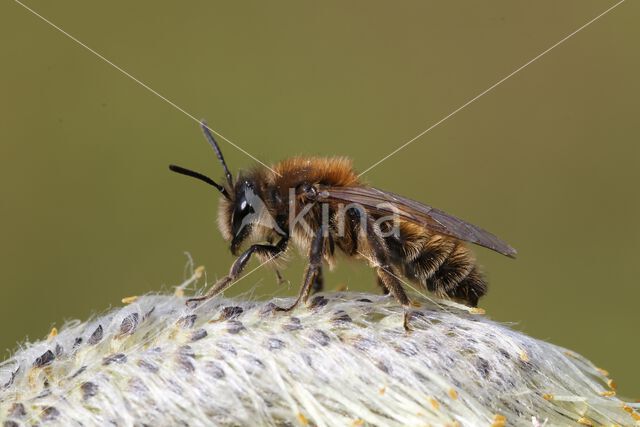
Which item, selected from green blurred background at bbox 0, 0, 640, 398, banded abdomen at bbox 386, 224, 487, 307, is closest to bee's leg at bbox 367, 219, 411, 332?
banded abdomen at bbox 386, 224, 487, 307

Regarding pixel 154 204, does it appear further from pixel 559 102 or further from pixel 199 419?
pixel 199 419

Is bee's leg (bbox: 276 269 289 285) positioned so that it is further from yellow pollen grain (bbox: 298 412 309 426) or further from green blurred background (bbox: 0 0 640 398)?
green blurred background (bbox: 0 0 640 398)

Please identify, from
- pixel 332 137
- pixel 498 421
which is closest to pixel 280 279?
pixel 498 421

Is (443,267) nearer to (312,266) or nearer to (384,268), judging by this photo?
(384,268)

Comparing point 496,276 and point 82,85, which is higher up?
point 82,85

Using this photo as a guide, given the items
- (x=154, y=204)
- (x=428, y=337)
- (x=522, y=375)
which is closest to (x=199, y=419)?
(x=428, y=337)

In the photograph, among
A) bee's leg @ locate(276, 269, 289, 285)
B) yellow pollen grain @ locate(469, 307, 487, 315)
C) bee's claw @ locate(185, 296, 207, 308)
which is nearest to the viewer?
bee's claw @ locate(185, 296, 207, 308)

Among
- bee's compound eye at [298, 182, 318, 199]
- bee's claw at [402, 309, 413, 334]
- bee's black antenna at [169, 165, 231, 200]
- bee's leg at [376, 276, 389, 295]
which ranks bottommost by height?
bee's claw at [402, 309, 413, 334]
